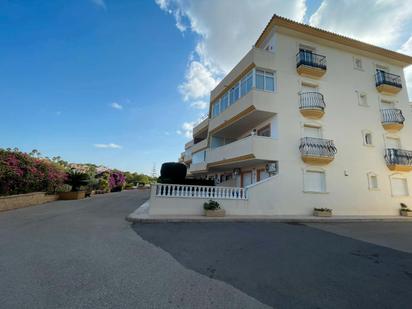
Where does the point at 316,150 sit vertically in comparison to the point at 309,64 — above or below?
below

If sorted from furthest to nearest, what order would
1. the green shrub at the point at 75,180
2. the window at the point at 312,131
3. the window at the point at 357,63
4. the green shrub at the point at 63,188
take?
the green shrub at the point at 75,180 → the green shrub at the point at 63,188 → the window at the point at 357,63 → the window at the point at 312,131

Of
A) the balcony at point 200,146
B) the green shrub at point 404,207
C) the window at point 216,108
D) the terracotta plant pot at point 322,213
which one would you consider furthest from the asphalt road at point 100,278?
the green shrub at point 404,207

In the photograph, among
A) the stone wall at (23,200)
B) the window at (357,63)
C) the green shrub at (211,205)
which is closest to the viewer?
the green shrub at (211,205)

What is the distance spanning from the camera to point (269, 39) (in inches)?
592

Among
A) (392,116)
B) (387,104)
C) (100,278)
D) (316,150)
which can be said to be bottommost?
(100,278)

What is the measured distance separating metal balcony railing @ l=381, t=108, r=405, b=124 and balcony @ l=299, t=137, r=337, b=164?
21.4 feet

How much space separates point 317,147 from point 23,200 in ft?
63.8

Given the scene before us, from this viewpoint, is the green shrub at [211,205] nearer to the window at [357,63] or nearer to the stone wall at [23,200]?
the stone wall at [23,200]

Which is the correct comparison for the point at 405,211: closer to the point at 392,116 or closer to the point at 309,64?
the point at 392,116

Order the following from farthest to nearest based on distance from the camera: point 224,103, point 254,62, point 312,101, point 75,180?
point 75,180 → point 224,103 → point 312,101 → point 254,62

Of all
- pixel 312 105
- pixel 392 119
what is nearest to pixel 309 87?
pixel 312 105

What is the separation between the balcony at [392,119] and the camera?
15.9 metres

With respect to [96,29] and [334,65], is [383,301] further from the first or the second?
[334,65]

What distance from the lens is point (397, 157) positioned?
1541 cm
